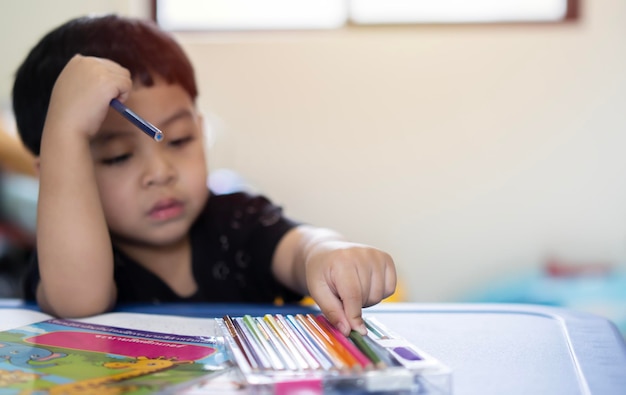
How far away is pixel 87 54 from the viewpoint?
33.4 inches

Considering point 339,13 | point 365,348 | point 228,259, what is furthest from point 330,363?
point 339,13

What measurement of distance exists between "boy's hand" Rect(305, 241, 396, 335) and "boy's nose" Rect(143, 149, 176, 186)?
0.27m

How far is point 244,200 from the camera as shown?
3.22 ft

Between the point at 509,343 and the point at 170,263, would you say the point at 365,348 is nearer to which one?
the point at 509,343

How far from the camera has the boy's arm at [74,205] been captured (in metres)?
0.69

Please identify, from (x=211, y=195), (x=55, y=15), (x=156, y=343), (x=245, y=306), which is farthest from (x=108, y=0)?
(x=156, y=343)

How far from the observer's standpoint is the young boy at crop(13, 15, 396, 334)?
26.8 inches

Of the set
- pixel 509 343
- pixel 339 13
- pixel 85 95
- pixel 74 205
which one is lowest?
pixel 509 343

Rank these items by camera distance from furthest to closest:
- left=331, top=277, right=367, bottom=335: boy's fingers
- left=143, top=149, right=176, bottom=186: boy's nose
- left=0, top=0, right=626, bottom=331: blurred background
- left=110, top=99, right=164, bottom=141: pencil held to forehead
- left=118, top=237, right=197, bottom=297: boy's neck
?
1. left=0, top=0, right=626, bottom=331: blurred background
2. left=118, top=237, right=197, bottom=297: boy's neck
3. left=143, top=149, right=176, bottom=186: boy's nose
4. left=110, top=99, right=164, bottom=141: pencil held to forehead
5. left=331, top=277, right=367, bottom=335: boy's fingers

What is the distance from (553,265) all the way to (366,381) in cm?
183

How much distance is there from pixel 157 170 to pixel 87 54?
170 mm

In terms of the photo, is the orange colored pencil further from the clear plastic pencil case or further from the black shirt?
the black shirt

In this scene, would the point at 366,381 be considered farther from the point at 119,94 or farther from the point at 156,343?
the point at 119,94

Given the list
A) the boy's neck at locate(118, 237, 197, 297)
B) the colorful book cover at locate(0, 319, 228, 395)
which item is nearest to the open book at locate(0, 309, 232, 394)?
the colorful book cover at locate(0, 319, 228, 395)
